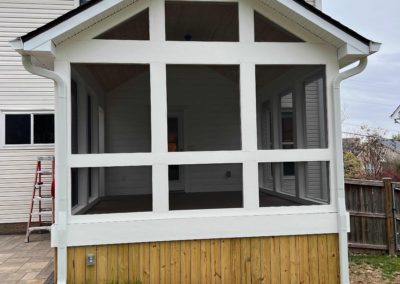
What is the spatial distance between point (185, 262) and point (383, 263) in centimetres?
334

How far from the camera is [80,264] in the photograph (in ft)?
12.6

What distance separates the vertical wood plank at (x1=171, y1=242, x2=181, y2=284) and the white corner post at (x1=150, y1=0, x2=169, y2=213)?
43 centimetres

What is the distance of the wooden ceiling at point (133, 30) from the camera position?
404 centimetres

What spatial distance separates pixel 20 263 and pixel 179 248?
249 cm

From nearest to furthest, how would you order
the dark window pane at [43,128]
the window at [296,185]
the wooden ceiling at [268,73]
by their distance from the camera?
1. the wooden ceiling at [268,73]
2. the window at [296,185]
3. the dark window pane at [43,128]

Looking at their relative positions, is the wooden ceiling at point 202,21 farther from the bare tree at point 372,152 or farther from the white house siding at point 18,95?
the bare tree at point 372,152

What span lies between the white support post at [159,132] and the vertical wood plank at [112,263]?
0.61m

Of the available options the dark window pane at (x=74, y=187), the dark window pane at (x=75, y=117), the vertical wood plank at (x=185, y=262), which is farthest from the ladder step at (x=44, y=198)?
the vertical wood plank at (x=185, y=262)

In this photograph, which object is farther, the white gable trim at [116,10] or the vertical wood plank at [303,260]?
the vertical wood plank at [303,260]

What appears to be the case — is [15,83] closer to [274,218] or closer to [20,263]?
[20,263]

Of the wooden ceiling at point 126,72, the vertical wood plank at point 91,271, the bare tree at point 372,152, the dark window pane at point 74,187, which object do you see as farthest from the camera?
the bare tree at point 372,152

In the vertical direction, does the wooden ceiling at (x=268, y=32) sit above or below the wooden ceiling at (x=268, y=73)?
above

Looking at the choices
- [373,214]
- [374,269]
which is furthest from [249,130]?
[373,214]

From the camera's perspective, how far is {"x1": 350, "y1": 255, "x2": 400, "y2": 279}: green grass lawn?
509cm
